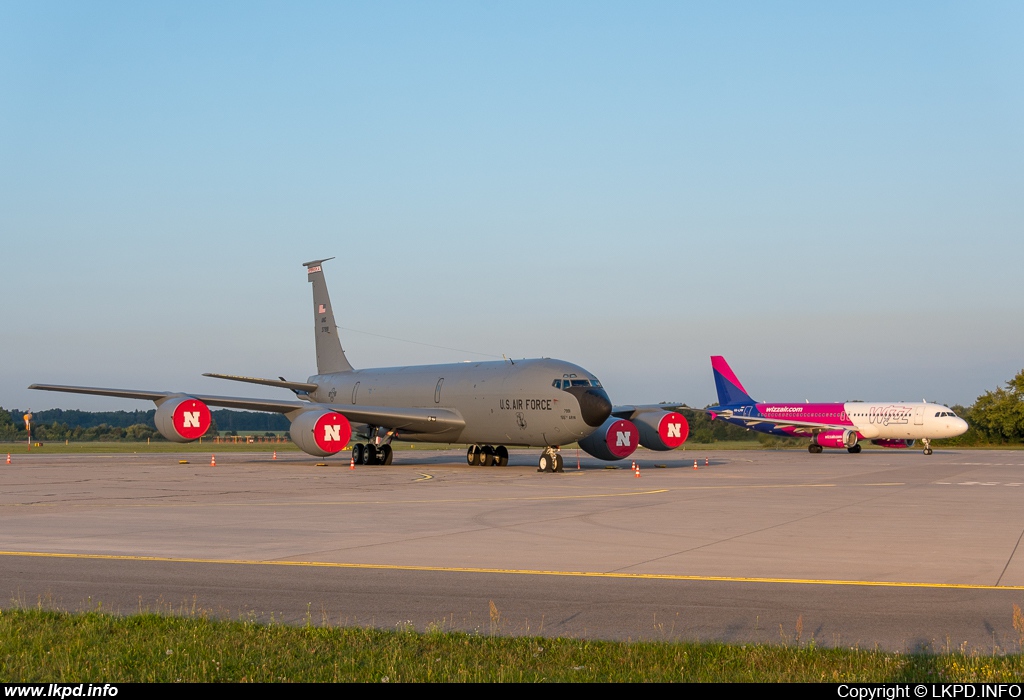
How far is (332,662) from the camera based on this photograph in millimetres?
7008

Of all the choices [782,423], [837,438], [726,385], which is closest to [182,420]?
[837,438]

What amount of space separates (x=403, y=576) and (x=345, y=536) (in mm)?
4354

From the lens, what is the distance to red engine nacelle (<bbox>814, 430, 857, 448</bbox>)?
6059cm

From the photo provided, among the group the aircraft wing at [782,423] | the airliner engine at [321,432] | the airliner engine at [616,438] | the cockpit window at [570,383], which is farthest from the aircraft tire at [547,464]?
the aircraft wing at [782,423]

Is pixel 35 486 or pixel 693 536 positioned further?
pixel 35 486

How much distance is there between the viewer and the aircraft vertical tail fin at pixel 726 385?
73.4 meters

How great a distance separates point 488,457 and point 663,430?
24.0ft

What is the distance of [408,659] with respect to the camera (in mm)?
7023

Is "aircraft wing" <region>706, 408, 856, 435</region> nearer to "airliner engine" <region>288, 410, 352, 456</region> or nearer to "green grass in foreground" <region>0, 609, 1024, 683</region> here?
"airliner engine" <region>288, 410, 352, 456</region>

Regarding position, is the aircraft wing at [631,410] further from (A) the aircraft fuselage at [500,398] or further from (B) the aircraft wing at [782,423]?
(B) the aircraft wing at [782,423]

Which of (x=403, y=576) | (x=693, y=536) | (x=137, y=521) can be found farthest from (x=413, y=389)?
(x=403, y=576)

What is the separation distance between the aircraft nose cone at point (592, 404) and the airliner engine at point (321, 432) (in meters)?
8.43

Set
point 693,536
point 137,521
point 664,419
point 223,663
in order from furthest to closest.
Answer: point 664,419, point 137,521, point 693,536, point 223,663

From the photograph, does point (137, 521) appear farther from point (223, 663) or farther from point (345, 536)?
point (223, 663)
